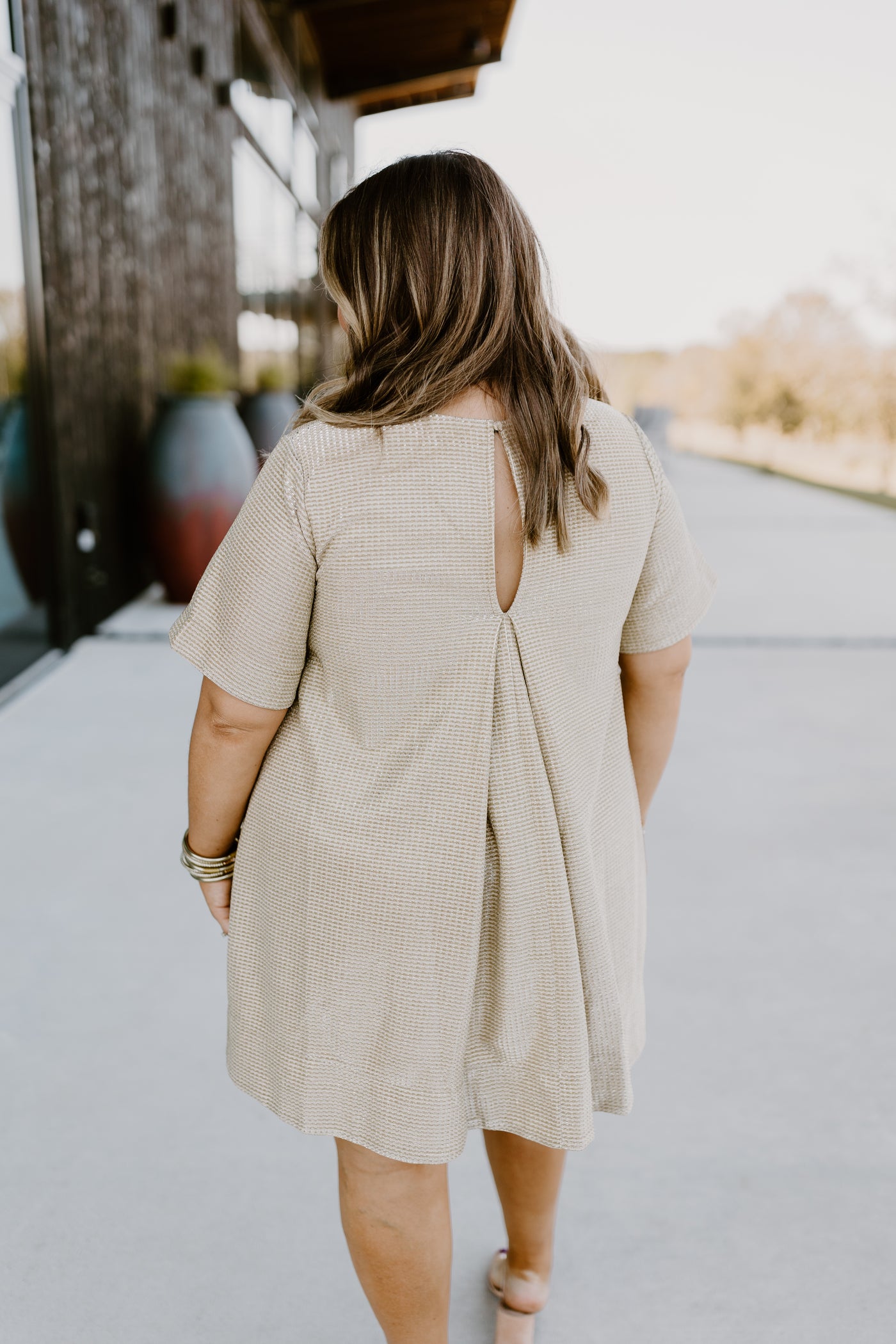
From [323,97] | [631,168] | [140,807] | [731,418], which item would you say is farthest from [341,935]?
[631,168]

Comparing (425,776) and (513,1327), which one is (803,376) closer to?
(513,1327)

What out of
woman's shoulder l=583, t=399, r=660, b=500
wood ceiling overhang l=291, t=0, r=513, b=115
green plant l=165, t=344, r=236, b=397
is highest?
wood ceiling overhang l=291, t=0, r=513, b=115

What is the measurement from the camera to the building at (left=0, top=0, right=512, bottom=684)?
14.3ft

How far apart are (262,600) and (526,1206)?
2.85ft

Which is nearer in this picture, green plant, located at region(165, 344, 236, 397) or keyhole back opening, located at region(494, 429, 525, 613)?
keyhole back opening, located at region(494, 429, 525, 613)

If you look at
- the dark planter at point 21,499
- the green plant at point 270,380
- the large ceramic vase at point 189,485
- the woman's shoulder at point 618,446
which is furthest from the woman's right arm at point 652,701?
the green plant at point 270,380

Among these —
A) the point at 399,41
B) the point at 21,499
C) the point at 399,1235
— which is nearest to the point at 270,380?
the point at 21,499

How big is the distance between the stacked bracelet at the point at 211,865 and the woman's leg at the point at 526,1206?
18.6 inches

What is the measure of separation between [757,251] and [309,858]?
26.7 metres

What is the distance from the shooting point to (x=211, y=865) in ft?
3.85

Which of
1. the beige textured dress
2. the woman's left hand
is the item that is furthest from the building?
the beige textured dress

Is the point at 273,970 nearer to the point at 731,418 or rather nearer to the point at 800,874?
the point at 800,874

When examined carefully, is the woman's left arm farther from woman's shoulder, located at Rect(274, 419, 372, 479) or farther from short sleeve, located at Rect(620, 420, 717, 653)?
short sleeve, located at Rect(620, 420, 717, 653)

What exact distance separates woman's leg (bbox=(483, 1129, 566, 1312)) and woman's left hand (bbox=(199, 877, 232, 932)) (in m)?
0.43
